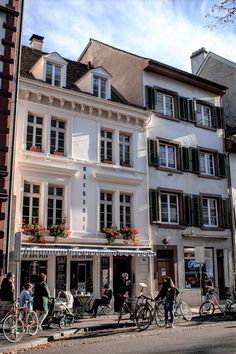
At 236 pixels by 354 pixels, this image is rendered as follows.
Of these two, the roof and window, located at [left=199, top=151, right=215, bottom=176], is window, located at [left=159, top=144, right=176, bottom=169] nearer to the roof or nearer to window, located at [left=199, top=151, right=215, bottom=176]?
window, located at [left=199, top=151, right=215, bottom=176]

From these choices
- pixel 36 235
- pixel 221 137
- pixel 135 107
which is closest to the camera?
pixel 36 235

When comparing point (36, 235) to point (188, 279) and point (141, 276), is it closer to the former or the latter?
point (141, 276)

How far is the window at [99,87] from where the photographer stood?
2083 centimetres

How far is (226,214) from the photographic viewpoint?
23875 millimetres

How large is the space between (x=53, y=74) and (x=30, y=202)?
6165mm

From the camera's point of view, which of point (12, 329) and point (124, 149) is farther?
point (124, 149)

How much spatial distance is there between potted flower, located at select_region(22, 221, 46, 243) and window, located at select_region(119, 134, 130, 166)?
5657mm

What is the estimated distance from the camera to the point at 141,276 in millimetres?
19719

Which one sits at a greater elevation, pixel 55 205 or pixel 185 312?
pixel 55 205

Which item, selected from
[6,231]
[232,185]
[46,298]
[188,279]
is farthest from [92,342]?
[232,185]

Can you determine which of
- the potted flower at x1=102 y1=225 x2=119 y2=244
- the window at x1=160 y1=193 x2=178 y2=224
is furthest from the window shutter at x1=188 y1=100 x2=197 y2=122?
the potted flower at x1=102 y1=225 x2=119 y2=244

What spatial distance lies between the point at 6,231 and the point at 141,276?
7.08m

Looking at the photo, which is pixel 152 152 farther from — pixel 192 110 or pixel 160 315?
pixel 160 315

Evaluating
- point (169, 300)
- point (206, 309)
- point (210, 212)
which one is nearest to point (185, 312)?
point (206, 309)
